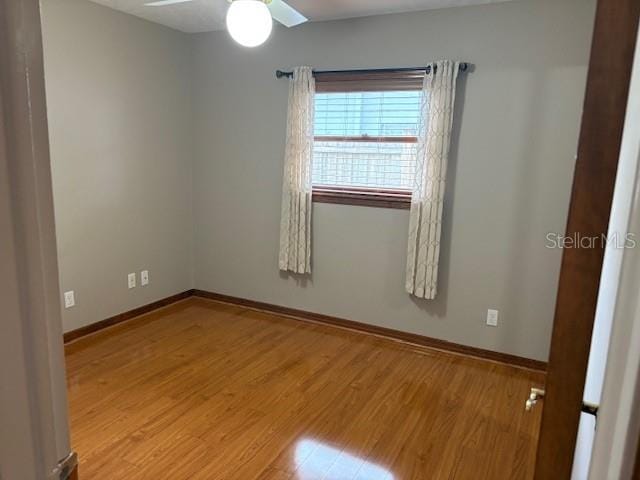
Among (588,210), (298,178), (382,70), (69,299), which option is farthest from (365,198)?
(588,210)

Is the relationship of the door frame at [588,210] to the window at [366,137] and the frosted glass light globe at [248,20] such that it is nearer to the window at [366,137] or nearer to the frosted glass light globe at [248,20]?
the frosted glass light globe at [248,20]

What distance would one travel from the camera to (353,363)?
126 inches

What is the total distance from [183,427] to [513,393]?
199cm

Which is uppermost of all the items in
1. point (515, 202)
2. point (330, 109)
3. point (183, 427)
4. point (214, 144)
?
point (330, 109)

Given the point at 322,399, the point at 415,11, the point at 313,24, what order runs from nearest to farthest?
1. the point at 322,399
2. the point at 415,11
3. the point at 313,24

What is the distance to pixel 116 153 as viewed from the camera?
3.58 m

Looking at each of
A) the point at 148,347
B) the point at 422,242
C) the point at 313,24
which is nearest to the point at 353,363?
the point at 422,242

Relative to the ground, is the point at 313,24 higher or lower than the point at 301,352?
higher

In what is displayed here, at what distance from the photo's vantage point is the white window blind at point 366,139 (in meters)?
3.37

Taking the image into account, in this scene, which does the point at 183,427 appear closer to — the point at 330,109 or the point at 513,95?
the point at 330,109

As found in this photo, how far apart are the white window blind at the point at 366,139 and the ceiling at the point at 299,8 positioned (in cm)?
55

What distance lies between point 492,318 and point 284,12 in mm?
2454

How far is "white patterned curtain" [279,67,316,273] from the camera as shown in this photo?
142 inches

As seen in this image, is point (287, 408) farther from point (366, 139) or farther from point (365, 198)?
point (366, 139)
